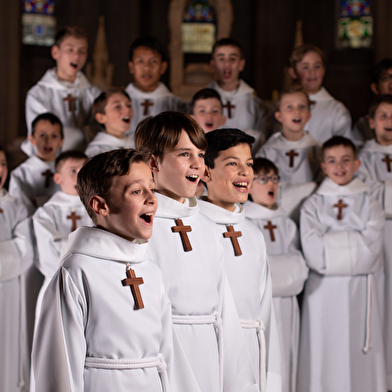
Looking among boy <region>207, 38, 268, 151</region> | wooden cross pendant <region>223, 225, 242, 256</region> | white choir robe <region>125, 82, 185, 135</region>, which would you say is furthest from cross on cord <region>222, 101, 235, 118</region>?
wooden cross pendant <region>223, 225, 242, 256</region>

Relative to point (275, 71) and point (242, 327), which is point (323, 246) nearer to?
point (242, 327)

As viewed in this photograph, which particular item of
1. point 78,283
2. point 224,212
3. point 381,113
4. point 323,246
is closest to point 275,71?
point 381,113

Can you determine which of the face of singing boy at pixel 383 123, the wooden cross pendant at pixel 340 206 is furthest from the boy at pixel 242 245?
the face of singing boy at pixel 383 123

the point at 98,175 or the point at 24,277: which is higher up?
the point at 98,175

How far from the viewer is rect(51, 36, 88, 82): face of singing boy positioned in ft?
16.9

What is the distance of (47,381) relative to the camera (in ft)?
5.98

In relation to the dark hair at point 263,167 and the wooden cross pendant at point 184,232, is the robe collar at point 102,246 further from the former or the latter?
the dark hair at point 263,167

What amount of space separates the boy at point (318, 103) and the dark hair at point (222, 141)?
296 cm

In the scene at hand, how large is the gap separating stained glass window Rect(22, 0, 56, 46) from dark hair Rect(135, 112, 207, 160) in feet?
34.1

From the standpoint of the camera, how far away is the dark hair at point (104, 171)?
200cm

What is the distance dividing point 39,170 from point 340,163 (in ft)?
7.87

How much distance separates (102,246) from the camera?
1.96m

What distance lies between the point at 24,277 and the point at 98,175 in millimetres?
2419

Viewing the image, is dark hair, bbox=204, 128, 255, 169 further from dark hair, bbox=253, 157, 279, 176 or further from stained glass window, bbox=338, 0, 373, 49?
stained glass window, bbox=338, 0, 373, 49
